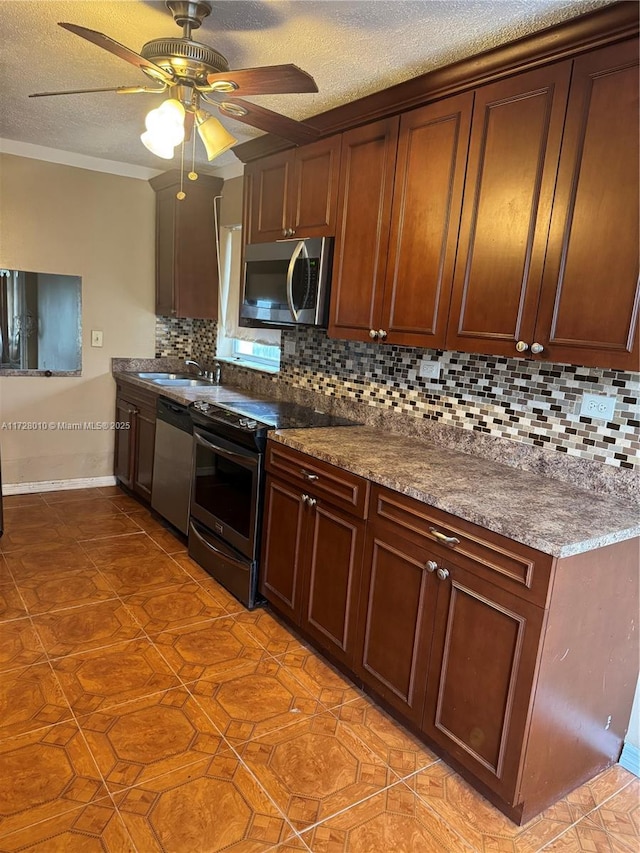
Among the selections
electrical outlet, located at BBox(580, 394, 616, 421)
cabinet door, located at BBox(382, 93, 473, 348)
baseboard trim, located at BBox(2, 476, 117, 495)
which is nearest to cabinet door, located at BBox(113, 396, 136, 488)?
baseboard trim, located at BBox(2, 476, 117, 495)

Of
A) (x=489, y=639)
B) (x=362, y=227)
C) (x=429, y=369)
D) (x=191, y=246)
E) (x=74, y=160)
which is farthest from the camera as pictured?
(x=191, y=246)

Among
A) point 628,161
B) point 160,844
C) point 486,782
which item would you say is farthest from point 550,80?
point 160,844

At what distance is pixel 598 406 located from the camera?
1.97 metres

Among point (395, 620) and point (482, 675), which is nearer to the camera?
point (482, 675)

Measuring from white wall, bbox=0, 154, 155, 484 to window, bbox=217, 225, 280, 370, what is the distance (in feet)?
2.19

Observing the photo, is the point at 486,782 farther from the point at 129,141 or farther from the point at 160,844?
the point at 129,141

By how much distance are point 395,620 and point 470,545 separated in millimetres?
484

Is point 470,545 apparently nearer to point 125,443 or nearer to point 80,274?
point 125,443

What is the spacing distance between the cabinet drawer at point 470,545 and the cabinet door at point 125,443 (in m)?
2.62

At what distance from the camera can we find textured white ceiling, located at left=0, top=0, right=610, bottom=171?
5.82ft

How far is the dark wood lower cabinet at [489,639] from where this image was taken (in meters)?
1.59

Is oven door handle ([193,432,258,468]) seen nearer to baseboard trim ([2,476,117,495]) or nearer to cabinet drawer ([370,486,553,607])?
cabinet drawer ([370,486,553,607])

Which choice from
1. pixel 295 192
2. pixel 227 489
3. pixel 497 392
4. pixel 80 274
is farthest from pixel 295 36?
pixel 80 274

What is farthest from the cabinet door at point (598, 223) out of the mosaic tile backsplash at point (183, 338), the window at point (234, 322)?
the mosaic tile backsplash at point (183, 338)
